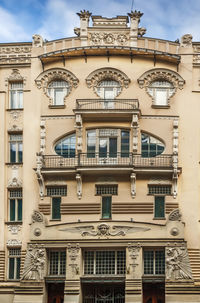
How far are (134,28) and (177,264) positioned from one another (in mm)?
15297

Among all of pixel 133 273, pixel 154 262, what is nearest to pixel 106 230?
pixel 133 273

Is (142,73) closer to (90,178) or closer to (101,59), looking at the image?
(101,59)

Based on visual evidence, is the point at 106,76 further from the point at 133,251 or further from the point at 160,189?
the point at 133,251

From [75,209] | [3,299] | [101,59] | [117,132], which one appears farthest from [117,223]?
[101,59]

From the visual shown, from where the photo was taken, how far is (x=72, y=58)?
37.7 m

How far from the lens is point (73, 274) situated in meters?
33.8

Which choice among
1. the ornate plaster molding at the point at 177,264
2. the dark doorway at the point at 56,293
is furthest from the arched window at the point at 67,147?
the ornate plaster molding at the point at 177,264

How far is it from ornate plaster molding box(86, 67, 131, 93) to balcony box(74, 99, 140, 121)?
3.63ft

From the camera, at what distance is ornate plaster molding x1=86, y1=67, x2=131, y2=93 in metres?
37.1

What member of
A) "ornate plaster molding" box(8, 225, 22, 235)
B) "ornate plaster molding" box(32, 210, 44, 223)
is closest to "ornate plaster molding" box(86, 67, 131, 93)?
"ornate plaster molding" box(32, 210, 44, 223)

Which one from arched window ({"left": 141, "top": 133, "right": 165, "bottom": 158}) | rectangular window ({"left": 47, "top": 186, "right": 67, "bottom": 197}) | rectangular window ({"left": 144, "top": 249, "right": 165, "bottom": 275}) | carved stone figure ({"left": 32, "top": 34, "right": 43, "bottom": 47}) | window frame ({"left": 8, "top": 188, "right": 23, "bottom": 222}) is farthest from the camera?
→ carved stone figure ({"left": 32, "top": 34, "right": 43, "bottom": 47})

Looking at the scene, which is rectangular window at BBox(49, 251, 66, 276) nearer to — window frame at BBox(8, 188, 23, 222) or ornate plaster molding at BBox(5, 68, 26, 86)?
window frame at BBox(8, 188, 23, 222)

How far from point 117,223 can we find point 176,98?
8901 mm

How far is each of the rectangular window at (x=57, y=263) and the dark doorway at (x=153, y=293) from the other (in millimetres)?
5030
